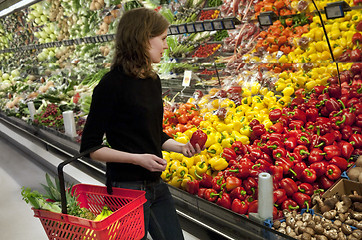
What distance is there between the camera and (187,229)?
2.64m

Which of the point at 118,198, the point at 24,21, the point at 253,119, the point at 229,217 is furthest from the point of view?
the point at 24,21

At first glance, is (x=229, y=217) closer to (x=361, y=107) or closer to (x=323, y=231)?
(x=323, y=231)

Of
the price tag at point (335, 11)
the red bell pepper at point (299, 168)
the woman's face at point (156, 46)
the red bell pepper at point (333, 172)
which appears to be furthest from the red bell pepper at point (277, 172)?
the price tag at point (335, 11)

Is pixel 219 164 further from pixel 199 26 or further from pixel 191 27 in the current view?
pixel 191 27

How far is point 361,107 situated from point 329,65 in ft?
2.47

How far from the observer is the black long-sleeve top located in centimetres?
169

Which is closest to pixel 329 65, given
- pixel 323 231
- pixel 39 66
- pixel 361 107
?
pixel 361 107

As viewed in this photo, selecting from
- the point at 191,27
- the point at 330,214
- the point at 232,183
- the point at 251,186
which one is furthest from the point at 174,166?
the point at 191,27

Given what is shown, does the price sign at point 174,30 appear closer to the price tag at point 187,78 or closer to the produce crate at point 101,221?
the price tag at point 187,78

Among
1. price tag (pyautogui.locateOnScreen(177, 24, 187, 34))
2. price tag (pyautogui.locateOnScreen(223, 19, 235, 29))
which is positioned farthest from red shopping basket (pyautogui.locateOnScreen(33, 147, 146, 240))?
price tag (pyautogui.locateOnScreen(177, 24, 187, 34))

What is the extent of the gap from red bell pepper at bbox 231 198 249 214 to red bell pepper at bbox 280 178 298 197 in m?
0.30

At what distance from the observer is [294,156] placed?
257 cm

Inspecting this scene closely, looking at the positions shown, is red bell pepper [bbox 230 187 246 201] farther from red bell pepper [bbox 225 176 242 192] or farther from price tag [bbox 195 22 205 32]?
price tag [bbox 195 22 205 32]

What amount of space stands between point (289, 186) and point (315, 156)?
379mm
